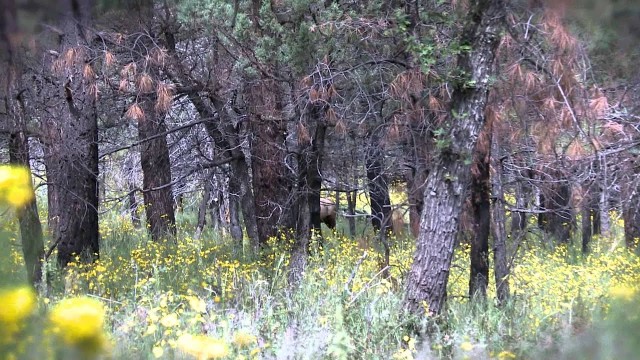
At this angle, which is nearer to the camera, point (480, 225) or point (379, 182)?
point (480, 225)

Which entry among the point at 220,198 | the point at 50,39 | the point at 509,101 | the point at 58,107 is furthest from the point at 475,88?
the point at 220,198

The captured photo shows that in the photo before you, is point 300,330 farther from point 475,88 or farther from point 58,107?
point 58,107

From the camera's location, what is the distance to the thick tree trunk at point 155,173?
906 centimetres

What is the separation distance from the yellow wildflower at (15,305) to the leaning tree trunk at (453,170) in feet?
15.1

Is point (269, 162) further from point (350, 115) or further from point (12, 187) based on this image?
point (12, 187)

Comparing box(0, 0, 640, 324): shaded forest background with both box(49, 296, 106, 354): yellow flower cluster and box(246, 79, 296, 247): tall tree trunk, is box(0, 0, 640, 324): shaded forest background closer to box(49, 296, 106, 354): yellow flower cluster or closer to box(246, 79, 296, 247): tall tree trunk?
box(246, 79, 296, 247): tall tree trunk

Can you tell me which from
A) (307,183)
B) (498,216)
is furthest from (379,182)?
(498,216)

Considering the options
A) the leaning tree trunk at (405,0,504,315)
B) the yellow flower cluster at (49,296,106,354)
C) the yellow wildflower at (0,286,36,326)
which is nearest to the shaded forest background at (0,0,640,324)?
the leaning tree trunk at (405,0,504,315)

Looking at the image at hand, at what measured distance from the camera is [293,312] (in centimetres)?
529

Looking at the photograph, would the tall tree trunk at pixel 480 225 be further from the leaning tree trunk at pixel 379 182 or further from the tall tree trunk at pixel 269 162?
the tall tree trunk at pixel 269 162

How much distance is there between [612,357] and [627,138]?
5067 millimetres

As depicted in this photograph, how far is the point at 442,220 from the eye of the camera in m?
5.73

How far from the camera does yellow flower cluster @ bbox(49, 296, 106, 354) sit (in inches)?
43.4

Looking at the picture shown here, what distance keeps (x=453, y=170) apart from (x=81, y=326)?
489cm
